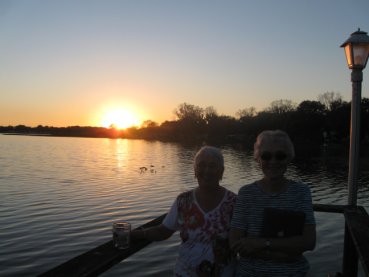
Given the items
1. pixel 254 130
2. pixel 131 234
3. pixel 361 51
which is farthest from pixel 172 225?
pixel 254 130

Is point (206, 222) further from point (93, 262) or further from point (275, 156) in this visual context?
point (93, 262)

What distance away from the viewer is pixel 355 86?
5660 mm

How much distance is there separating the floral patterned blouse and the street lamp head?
368 centimetres

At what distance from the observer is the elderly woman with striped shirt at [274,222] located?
2770 mm

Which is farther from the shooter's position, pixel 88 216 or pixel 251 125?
pixel 251 125

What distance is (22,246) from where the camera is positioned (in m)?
11.4

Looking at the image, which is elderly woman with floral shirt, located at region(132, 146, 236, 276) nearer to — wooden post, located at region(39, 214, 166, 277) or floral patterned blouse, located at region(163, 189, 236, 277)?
floral patterned blouse, located at region(163, 189, 236, 277)

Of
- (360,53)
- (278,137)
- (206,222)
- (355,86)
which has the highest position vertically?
(360,53)

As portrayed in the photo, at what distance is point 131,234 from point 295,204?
58.1 inches

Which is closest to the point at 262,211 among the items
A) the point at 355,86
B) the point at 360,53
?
the point at 355,86

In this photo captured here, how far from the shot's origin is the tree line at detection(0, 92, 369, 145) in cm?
8581

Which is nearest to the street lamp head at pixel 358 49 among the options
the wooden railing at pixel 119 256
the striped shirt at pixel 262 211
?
the wooden railing at pixel 119 256

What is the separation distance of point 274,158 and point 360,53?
3.64m

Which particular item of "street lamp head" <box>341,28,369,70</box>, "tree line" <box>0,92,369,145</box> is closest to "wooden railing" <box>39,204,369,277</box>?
"street lamp head" <box>341,28,369,70</box>
